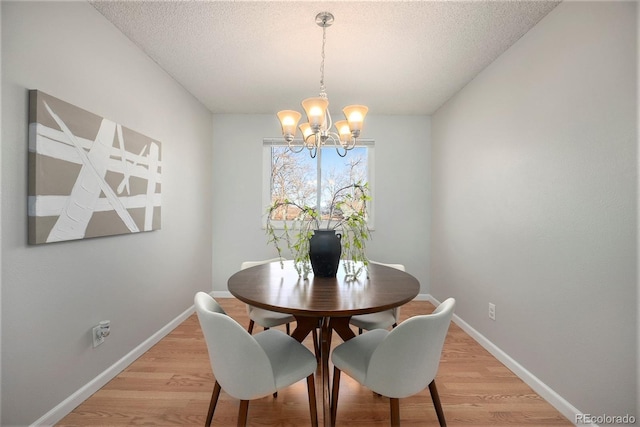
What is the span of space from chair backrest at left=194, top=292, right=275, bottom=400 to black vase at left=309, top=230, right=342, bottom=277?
2.17 feet

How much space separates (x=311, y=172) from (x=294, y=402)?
2.61 m

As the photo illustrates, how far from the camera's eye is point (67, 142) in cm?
151

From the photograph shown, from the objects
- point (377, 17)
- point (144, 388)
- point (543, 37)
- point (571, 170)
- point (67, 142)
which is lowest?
point (144, 388)

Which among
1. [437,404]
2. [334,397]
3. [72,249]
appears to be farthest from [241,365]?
[72,249]

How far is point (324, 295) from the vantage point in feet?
4.50

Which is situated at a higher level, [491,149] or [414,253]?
[491,149]

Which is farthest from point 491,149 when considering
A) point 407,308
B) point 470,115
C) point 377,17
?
point 407,308

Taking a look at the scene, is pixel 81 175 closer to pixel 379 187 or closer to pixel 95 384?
pixel 95 384

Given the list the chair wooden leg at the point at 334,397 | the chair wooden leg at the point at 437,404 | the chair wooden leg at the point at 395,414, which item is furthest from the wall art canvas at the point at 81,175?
the chair wooden leg at the point at 437,404

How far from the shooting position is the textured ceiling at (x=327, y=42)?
1705mm

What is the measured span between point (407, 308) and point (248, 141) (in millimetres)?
2862

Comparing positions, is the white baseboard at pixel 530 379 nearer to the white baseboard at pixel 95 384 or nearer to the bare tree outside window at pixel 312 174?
the bare tree outside window at pixel 312 174

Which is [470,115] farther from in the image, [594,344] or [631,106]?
[594,344]

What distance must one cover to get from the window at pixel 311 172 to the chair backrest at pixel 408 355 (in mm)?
2498
